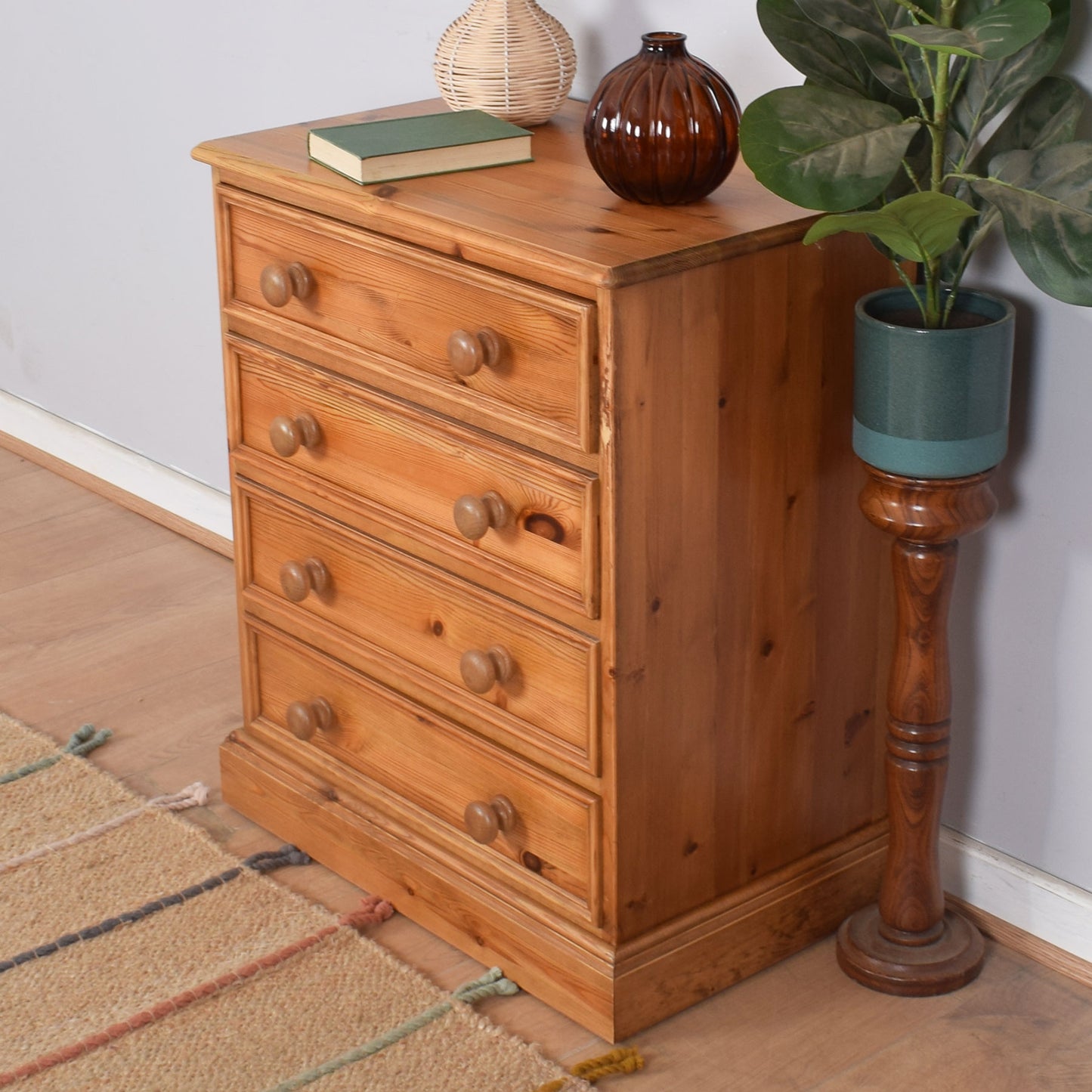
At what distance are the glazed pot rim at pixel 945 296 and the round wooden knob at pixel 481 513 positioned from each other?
392 mm

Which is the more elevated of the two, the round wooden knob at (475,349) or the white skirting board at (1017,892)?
the round wooden knob at (475,349)

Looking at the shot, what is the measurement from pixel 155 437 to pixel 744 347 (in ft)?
5.53

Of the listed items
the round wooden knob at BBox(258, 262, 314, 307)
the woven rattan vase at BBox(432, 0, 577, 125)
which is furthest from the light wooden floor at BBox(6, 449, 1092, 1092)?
the woven rattan vase at BBox(432, 0, 577, 125)

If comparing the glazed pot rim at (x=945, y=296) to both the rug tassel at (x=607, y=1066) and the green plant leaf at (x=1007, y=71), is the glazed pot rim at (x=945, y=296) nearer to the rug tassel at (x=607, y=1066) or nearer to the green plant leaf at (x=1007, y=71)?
the green plant leaf at (x=1007, y=71)

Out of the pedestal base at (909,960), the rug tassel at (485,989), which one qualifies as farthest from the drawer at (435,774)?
the pedestal base at (909,960)

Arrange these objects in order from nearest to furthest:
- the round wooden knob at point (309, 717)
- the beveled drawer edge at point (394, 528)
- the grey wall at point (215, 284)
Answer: the beveled drawer edge at point (394, 528)
the grey wall at point (215, 284)
the round wooden knob at point (309, 717)

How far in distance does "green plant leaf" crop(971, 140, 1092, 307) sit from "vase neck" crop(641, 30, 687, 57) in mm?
326

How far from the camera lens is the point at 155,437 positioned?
117 inches

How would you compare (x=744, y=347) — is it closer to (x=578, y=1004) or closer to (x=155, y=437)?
(x=578, y=1004)

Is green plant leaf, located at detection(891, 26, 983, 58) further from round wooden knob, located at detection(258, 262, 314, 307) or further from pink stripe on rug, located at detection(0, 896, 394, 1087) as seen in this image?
pink stripe on rug, located at detection(0, 896, 394, 1087)

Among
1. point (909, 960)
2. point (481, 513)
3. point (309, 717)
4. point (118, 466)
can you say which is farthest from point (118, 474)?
point (909, 960)

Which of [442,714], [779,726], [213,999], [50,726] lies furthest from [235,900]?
[779,726]

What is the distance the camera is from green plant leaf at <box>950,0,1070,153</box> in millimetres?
1463

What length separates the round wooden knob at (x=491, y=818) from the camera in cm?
174
